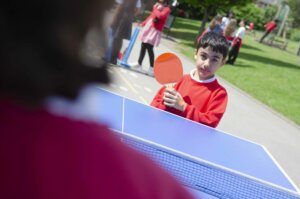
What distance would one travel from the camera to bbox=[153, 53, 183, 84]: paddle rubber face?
14.5 ft

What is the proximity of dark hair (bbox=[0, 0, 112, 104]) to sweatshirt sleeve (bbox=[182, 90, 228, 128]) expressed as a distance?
3.38m

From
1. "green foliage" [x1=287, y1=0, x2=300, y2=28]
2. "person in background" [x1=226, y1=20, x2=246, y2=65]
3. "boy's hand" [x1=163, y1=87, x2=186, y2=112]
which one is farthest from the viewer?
"green foliage" [x1=287, y1=0, x2=300, y2=28]

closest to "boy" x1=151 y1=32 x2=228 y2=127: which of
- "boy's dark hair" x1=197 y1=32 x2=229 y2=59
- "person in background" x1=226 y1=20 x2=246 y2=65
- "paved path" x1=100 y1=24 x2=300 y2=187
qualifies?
"boy's dark hair" x1=197 y1=32 x2=229 y2=59

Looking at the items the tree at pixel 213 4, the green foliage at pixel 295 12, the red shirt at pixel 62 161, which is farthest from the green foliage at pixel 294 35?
the red shirt at pixel 62 161

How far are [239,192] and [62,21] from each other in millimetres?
2655

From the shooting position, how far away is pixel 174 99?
13.4ft

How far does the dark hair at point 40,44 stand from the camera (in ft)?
2.34

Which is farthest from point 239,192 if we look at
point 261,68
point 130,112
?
point 261,68

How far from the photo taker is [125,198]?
30.0 inches

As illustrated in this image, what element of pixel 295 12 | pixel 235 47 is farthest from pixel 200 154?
pixel 295 12

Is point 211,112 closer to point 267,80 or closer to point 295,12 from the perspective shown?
point 267,80

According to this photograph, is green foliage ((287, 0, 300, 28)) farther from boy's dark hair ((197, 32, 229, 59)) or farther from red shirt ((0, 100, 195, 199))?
red shirt ((0, 100, 195, 199))

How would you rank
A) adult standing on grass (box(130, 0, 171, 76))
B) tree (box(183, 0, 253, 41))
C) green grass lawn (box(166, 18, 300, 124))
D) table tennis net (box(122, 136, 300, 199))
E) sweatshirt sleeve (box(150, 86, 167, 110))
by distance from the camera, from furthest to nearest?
tree (box(183, 0, 253, 41))
green grass lawn (box(166, 18, 300, 124))
adult standing on grass (box(130, 0, 171, 76))
sweatshirt sleeve (box(150, 86, 167, 110))
table tennis net (box(122, 136, 300, 199))

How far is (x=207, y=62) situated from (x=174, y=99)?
0.54m
